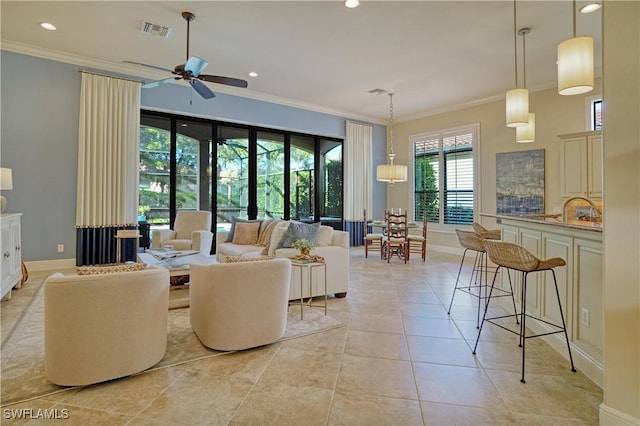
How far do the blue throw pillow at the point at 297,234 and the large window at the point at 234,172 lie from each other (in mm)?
3011

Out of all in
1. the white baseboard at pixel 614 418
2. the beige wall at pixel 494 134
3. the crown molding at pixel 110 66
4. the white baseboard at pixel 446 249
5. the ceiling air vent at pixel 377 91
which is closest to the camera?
the white baseboard at pixel 614 418

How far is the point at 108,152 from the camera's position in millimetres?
5160

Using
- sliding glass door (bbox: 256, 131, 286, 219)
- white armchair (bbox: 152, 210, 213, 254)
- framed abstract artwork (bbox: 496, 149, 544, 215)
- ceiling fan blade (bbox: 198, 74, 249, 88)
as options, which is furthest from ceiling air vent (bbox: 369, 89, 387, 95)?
white armchair (bbox: 152, 210, 213, 254)

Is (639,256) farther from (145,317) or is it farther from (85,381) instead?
(85,381)

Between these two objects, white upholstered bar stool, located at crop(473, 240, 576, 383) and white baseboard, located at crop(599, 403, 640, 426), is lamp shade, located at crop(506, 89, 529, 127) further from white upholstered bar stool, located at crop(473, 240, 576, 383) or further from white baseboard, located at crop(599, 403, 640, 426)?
white baseboard, located at crop(599, 403, 640, 426)

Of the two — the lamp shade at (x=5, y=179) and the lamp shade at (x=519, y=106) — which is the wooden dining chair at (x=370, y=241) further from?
the lamp shade at (x=5, y=179)

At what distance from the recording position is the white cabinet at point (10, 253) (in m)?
3.43

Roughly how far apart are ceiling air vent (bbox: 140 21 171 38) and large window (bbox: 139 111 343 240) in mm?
1850

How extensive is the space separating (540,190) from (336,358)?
214 inches

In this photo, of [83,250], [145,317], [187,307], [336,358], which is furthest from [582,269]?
[83,250]

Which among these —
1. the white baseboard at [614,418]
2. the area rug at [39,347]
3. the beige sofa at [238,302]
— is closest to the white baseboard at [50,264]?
the area rug at [39,347]

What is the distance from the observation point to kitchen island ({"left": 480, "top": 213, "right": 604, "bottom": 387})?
2.13 metres

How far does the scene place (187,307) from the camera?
3.54 m

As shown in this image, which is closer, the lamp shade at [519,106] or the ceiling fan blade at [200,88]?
the lamp shade at [519,106]
